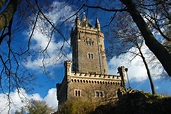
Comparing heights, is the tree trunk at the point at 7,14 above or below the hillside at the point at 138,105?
below

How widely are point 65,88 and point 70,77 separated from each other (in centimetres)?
187

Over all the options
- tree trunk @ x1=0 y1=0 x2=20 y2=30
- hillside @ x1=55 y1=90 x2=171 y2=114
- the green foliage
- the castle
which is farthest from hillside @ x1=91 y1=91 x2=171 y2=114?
the castle

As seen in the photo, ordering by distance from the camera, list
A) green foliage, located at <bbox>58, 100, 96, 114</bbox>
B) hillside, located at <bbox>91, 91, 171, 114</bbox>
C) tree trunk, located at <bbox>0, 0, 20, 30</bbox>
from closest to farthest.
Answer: tree trunk, located at <bbox>0, 0, 20, 30</bbox>
hillside, located at <bbox>91, 91, 171, 114</bbox>
green foliage, located at <bbox>58, 100, 96, 114</bbox>

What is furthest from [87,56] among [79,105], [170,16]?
[170,16]

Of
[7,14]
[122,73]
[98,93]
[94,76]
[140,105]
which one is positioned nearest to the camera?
[7,14]

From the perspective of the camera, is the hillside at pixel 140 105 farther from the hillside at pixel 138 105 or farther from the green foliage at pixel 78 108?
the green foliage at pixel 78 108

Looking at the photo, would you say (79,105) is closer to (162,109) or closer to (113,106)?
(113,106)

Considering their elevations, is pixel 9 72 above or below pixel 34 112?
below

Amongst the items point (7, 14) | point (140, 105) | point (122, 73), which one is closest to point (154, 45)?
point (7, 14)

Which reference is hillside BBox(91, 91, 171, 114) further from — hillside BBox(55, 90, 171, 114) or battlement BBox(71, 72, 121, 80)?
battlement BBox(71, 72, 121, 80)

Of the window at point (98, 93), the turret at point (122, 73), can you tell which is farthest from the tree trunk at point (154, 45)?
the turret at point (122, 73)

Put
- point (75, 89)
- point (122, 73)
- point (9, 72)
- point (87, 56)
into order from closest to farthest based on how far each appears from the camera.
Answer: point (9, 72)
point (75, 89)
point (122, 73)
point (87, 56)

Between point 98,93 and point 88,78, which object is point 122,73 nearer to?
point 98,93

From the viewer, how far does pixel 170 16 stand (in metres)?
5.38
